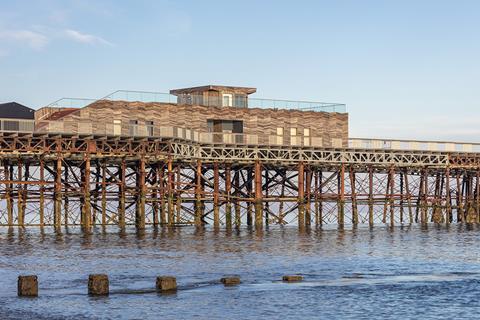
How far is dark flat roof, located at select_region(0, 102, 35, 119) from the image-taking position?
312 feet

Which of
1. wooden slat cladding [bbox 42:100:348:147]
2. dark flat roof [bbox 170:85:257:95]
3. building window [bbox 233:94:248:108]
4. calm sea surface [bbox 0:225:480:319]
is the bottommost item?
calm sea surface [bbox 0:225:480:319]

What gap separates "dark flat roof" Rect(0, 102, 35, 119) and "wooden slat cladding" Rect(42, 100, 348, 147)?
10254 millimetres

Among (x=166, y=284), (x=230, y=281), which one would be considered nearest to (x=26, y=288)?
(x=166, y=284)

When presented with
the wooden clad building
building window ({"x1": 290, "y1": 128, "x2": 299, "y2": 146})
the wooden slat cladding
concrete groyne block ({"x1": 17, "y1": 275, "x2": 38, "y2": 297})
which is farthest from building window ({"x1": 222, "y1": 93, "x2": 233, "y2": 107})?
concrete groyne block ({"x1": 17, "y1": 275, "x2": 38, "y2": 297})

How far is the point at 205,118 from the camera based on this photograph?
9688cm

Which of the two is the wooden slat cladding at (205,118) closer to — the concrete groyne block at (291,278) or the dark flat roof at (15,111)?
the dark flat roof at (15,111)

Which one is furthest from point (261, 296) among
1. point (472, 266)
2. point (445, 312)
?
point (472, 266)

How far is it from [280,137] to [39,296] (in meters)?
61.1

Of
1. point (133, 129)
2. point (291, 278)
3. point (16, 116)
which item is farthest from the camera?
point (16, 116)

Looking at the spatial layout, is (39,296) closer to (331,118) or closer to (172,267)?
(172,267)

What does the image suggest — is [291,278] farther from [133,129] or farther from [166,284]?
[133,129]

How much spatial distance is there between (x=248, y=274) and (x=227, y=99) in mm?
53774

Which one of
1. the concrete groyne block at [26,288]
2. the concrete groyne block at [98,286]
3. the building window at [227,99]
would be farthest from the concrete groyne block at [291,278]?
the building window at [227,99]

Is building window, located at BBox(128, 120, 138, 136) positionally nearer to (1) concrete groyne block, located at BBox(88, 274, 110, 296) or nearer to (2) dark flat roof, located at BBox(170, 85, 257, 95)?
(2) dark flat roof, located at BBox(170, 85, 257, 95)
